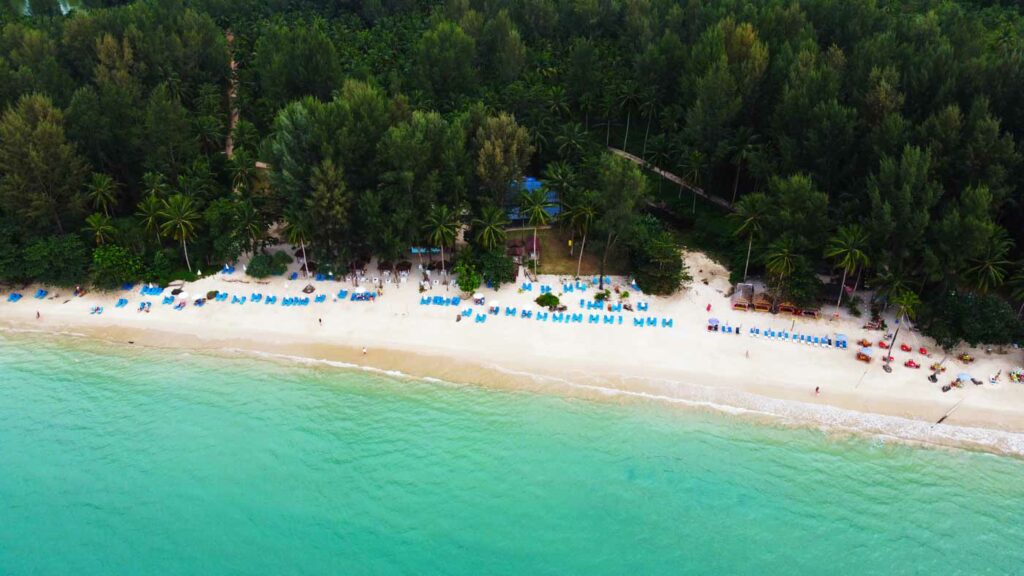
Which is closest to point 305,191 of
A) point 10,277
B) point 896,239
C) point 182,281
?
point 182,281

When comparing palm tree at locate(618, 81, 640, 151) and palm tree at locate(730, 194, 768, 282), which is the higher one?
palm tree at locate(618, 81, 640, 151)

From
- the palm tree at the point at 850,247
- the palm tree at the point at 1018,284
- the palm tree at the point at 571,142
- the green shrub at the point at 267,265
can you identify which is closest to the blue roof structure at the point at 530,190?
the palm tree at the point at 571,142

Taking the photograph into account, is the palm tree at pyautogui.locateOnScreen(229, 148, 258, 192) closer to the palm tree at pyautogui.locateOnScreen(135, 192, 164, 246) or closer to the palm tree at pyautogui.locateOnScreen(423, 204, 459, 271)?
the palm tree at pyautogui.locateOnScreen(135, 192, 164, 246)

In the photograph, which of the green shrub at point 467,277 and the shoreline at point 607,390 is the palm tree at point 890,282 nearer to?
the shoreline at point 607,390

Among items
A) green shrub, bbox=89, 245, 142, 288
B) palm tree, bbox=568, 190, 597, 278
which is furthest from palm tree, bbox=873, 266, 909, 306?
Result: green shrub, bbox=89, 245, 142, 288

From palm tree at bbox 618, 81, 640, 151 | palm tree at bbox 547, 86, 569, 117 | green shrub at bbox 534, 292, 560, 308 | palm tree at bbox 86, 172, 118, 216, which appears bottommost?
green shrub at bbox 534, 292, 560, 308

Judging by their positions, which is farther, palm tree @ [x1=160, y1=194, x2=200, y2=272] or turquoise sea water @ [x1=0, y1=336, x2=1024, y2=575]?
palm tree @ [x1=160, y1=194, x2=200, y2=272]

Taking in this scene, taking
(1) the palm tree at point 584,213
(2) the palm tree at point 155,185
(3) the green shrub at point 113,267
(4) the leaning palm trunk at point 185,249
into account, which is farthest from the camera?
(2) the palm tree at point 155,185

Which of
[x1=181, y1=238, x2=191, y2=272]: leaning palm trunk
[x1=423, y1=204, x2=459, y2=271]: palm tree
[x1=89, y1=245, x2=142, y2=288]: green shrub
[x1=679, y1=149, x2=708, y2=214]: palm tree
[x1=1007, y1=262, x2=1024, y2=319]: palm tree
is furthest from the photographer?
[x1=679, y1=149, x2=708, y2=214]: palm tree
